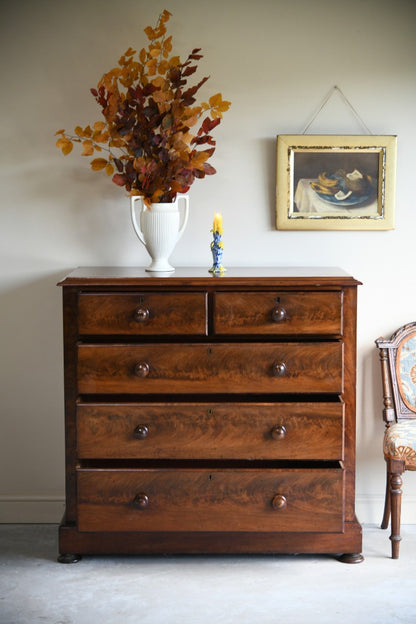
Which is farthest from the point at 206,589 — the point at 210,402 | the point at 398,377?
the point at 398,377

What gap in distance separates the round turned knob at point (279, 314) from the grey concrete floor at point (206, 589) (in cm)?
99

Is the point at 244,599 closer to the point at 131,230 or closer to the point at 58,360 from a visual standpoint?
the point at 58,360

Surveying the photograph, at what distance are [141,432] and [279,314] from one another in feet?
2.27

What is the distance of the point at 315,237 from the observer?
3453mm

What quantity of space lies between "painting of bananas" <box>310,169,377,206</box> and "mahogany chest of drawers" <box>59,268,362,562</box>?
23.8 inches

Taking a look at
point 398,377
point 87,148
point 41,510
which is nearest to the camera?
point 87,148

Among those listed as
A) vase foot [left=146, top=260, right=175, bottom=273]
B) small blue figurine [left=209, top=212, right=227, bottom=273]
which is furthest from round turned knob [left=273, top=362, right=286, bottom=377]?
vase foot [left=146, top=260, right=175, bottom=273]

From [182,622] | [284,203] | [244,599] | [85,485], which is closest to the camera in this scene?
[182,622]

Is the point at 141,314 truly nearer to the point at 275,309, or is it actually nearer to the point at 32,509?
the point at 275,309

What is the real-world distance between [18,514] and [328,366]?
163 centimetres

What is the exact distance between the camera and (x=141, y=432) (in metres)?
2.94

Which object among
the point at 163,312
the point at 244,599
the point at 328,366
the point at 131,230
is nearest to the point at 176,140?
the point at 131,230

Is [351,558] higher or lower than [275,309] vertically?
lower

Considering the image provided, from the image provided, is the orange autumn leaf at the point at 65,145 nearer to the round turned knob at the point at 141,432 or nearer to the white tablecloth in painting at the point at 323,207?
the white tablecloth in painting at the point at 323,207
